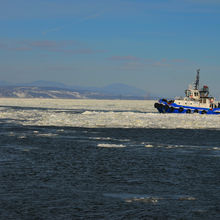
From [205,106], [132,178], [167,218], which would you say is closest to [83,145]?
[132,178]

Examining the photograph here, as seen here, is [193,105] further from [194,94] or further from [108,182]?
[108,182]

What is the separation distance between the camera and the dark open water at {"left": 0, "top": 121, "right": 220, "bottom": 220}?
866 centimetres

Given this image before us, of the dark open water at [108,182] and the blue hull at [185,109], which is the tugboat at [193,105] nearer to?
the blue hull at [185,109]

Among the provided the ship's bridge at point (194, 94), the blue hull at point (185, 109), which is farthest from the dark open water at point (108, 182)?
the ship's bridge at point (194, 94)

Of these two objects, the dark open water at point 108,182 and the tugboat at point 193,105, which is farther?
the tugboat at point 193,105

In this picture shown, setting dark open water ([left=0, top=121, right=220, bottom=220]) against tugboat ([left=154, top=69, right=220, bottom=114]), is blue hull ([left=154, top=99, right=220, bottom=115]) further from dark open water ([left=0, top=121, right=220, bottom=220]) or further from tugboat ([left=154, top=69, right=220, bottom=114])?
dark open water ([left=0, top=121, right=220, bottom=220])

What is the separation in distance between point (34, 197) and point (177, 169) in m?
5.69

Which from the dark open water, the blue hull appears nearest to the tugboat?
the blue hull

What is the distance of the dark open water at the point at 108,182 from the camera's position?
866 centimetres

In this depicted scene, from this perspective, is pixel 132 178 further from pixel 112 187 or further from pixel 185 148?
pixel 185 148

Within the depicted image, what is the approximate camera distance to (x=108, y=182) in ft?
38.2

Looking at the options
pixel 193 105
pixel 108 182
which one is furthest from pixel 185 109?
pixel 108 182

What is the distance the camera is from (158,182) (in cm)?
1173

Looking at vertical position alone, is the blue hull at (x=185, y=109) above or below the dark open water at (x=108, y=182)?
above
